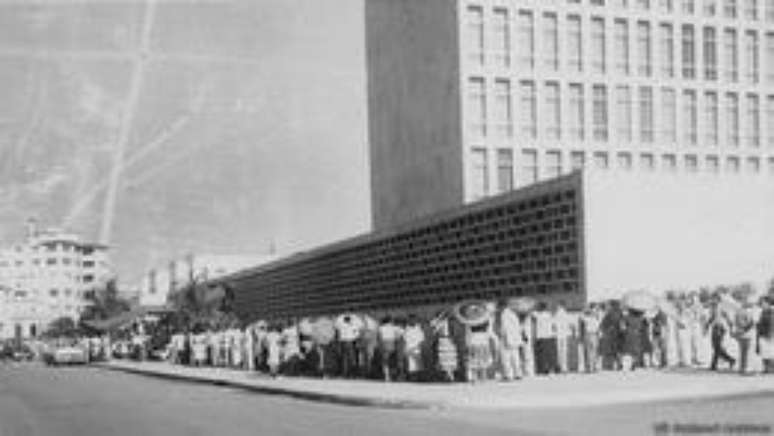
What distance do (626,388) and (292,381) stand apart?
12.9 m

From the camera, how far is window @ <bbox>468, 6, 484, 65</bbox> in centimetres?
6944

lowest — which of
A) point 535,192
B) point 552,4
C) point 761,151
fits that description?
point 535,192

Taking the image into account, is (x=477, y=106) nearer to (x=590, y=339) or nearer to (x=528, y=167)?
(x=528, y=167)

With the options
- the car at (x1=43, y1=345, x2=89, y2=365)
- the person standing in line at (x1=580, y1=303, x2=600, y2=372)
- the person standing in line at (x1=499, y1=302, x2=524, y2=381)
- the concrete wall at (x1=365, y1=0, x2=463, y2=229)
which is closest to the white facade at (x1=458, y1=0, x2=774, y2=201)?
the concrete wall at (x1=365, y1=0, x2=463, y2=229)

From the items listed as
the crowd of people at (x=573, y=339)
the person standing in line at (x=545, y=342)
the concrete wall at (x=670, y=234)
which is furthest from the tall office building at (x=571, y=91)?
the person standing in line at (x=545, y=342)

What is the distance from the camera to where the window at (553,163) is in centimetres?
7106

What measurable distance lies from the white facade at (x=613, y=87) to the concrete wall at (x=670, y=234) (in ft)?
97.7

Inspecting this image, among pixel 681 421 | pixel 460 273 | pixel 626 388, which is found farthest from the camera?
pixel 460 273

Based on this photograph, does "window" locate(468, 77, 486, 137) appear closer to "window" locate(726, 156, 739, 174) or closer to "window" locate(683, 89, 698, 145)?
"window" locate(683, 89, 698, 145)

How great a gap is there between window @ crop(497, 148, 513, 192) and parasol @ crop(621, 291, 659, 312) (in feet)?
139

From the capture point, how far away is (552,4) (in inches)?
2808

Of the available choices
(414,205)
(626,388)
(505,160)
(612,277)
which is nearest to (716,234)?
(612,277)

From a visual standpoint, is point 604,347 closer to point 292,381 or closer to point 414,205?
point 292,381

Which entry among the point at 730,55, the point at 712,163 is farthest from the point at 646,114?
the point at 730,55
